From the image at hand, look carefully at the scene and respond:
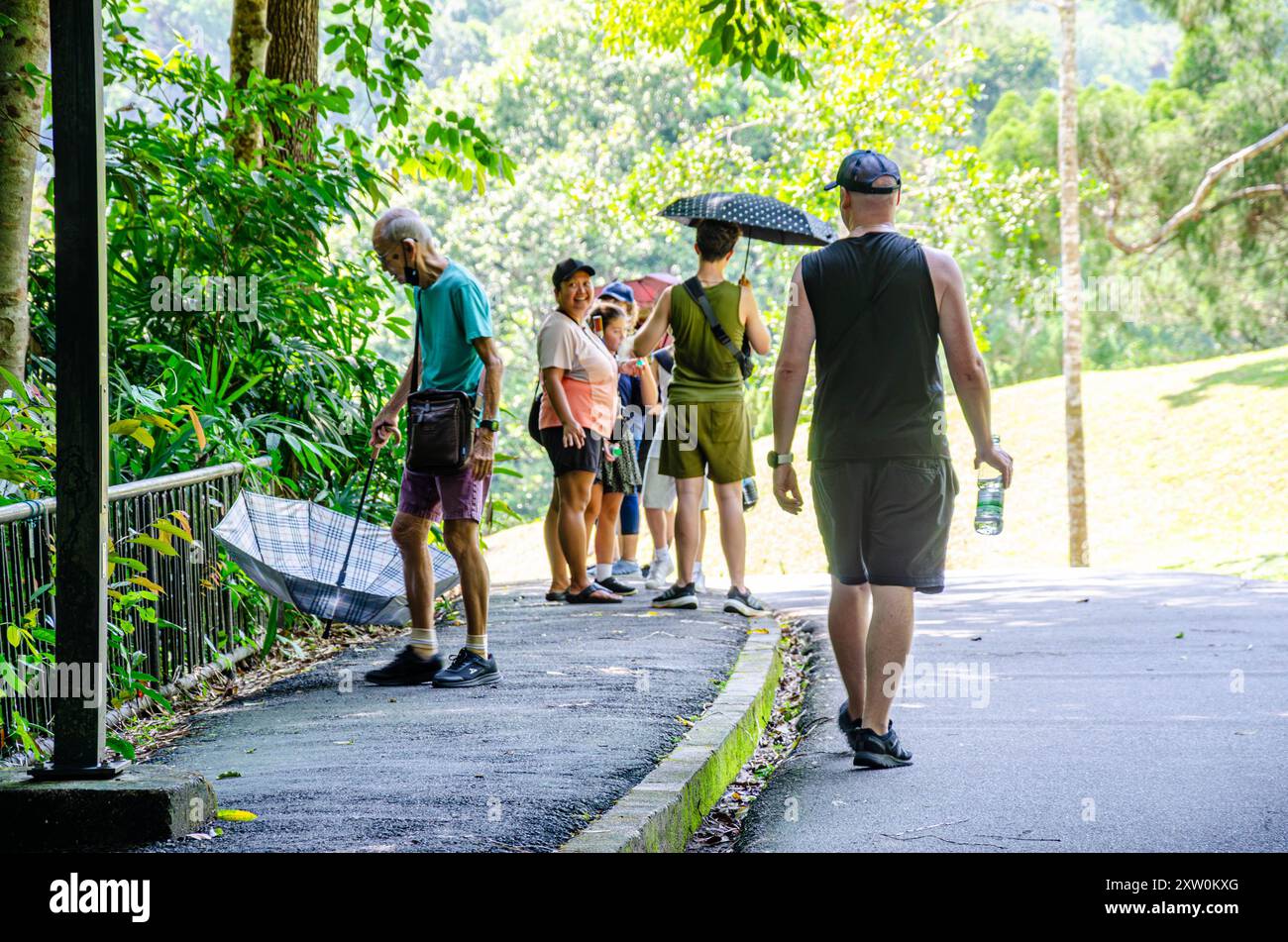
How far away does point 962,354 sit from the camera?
18.2 ft

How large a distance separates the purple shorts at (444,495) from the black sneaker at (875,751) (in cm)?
201

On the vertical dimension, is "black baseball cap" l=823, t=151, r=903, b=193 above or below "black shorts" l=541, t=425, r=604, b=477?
above

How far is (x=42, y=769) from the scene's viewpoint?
4504mm

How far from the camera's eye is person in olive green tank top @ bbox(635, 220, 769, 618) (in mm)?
9039

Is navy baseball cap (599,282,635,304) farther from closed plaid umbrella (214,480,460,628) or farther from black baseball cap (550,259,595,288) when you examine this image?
closed plaid umbrella (214,480,460,628)

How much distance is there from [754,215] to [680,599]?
7.36ft

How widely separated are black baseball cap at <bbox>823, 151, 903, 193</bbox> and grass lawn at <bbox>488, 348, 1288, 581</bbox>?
42.9ft

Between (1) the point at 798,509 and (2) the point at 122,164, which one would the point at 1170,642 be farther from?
→ (2) the point at 122,164

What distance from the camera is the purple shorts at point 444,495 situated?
692 centimetres

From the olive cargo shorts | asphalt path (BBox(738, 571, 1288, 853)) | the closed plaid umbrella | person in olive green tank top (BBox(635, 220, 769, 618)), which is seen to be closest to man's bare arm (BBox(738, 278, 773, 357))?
person in olive green tank top (BBox(635, 220, 769, 618))

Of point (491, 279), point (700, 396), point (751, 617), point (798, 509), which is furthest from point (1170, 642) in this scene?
point (491, 279)

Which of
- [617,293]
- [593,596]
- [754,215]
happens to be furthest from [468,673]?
[617,293]

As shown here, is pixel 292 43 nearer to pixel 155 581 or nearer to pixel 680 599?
pixel 680 599
